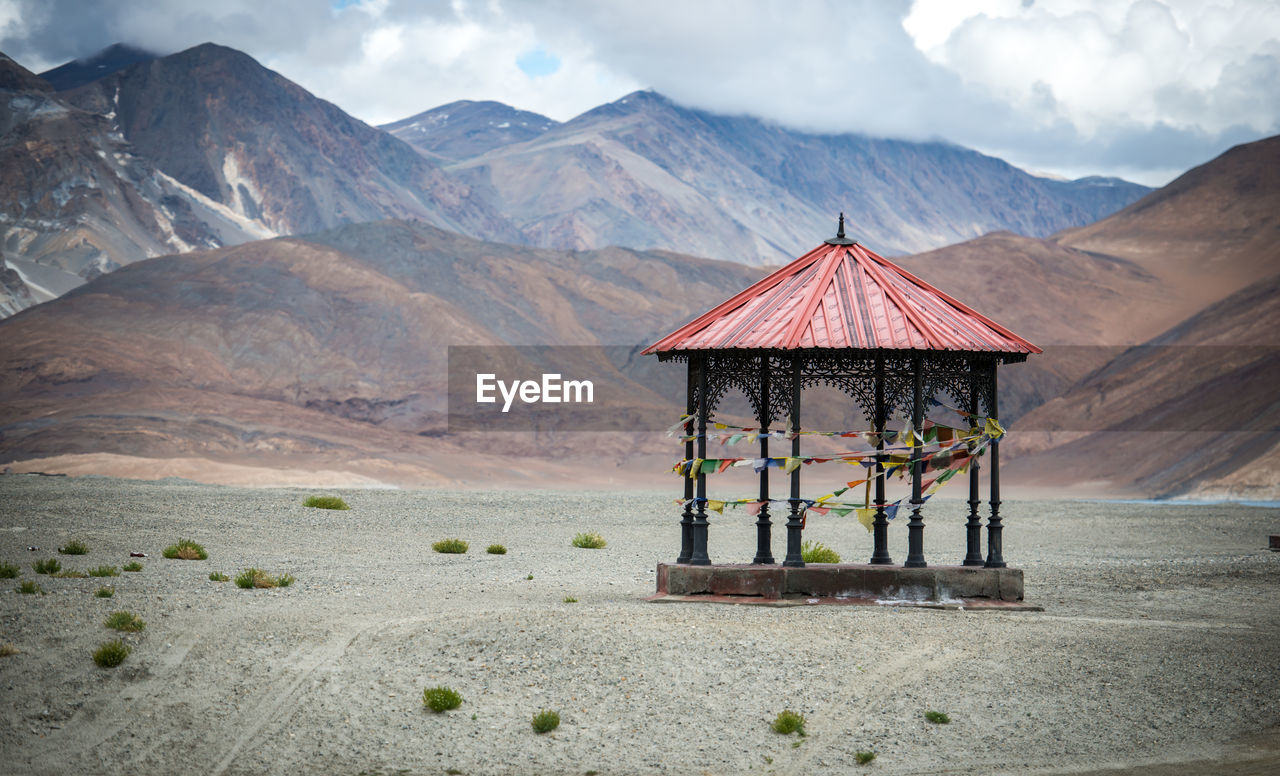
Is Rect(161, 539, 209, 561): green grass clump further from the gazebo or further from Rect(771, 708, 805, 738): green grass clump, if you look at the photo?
Rect(771, 708, 805, 738): green grass clump

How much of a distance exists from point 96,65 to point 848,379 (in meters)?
156

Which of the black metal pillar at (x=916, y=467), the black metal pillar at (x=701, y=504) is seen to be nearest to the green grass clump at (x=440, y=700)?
the black metal pillar at (x=701, y=504)

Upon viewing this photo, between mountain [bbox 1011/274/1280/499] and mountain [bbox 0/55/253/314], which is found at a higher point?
mountain [bbox 0/55/253/314]

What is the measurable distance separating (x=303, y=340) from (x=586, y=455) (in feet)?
60.9

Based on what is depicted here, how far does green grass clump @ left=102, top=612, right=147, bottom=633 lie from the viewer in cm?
1175

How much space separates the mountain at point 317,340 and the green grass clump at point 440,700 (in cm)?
4422

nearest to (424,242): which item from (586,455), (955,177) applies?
(586,455)

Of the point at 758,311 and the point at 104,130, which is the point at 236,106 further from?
the point at 758,311

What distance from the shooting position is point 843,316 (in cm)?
1482

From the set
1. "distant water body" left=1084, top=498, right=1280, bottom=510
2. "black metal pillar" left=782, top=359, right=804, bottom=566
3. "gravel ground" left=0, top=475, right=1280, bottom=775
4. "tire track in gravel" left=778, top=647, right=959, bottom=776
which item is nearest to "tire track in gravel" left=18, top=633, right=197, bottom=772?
"gravel ground" left=0, top=475, right=1280, bottom=775

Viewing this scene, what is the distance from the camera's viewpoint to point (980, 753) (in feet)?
34.0

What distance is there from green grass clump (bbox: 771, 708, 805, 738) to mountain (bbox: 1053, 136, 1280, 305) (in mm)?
78292

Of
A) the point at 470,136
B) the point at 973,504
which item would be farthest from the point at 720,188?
the point at 973,504

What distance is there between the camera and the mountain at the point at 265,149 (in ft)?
392
